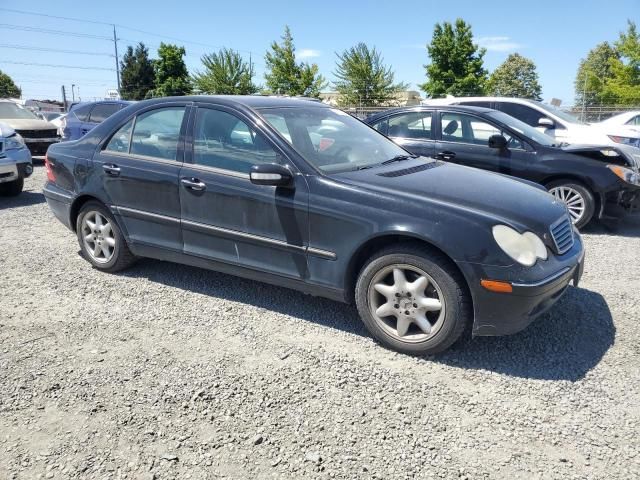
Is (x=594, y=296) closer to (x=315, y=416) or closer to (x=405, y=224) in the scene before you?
(x=405, y=224)

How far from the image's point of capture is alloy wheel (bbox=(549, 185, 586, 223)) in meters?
6.46

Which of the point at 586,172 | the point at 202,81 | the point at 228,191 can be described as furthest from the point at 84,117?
the point at 202,81

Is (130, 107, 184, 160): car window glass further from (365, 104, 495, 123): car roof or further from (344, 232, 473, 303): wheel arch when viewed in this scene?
(365, 104, 495, 123): car roof

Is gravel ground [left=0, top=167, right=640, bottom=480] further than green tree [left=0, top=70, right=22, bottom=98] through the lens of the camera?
No

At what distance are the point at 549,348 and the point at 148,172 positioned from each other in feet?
10.9

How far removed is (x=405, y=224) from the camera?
10.4ft

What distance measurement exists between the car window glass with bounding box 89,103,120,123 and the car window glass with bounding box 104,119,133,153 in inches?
329

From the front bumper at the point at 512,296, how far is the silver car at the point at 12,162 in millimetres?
7790

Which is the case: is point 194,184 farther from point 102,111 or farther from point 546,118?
point 102,111

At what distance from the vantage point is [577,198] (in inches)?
256

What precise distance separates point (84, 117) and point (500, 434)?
12250 millimetres

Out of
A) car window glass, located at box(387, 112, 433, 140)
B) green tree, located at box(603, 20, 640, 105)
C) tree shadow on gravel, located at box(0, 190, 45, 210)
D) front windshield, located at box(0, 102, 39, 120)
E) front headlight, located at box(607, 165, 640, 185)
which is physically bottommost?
tree shadow on gravel, located at box(0, 190, 45, 210)

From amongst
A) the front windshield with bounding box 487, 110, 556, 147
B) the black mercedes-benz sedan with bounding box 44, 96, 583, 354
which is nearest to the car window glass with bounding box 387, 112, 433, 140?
the front windshield with bounding box 487, 110, 556, 147

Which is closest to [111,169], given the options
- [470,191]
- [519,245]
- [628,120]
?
[470,191]
